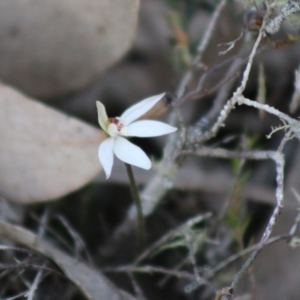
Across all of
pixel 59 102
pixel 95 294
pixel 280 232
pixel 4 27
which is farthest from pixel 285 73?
pixel 95 294

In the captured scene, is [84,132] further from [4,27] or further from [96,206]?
[4,27]

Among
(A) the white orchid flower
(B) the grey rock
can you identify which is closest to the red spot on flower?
(A) the white orchid flower

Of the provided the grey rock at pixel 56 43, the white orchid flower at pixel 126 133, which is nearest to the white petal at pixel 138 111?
the white orchid flower at pixel 126 133

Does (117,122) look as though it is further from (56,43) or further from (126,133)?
(56,43)

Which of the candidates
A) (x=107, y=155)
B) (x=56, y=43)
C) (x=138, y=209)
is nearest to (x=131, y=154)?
(x=107, y=155)

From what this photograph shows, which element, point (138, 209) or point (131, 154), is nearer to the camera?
point (131, 154)

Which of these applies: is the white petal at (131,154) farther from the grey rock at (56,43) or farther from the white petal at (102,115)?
the grey rock at (56,43)

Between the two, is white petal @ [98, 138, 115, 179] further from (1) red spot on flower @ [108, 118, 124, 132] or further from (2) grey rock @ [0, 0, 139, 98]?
(2) grey rock @ [0, 0, 139, 98]
